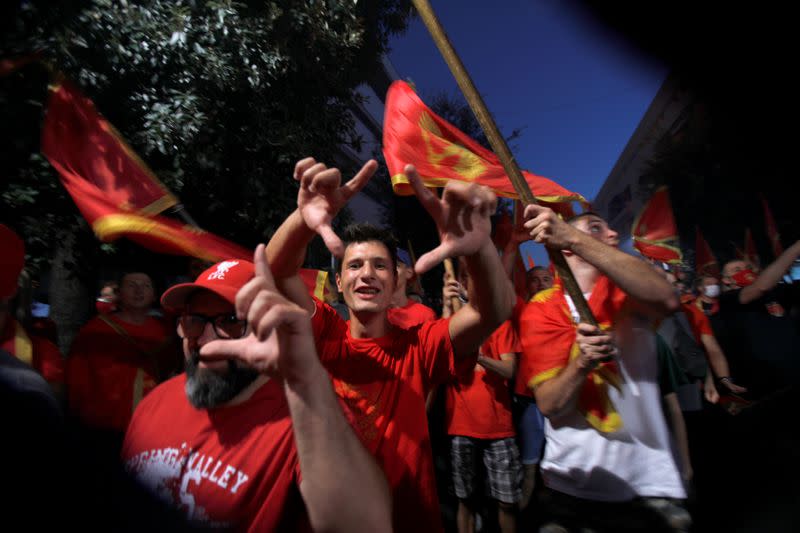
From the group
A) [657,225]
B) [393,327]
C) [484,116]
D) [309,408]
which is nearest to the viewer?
[309,408]

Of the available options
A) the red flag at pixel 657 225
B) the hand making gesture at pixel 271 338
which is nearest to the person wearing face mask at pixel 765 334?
the red flag at pixel 657 225

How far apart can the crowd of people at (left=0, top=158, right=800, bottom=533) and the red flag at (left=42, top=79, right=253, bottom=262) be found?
62 centimetres

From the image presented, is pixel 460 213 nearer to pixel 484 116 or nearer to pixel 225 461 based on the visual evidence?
pixel 484 116

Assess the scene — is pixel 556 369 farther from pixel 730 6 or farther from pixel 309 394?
pixel 730 6

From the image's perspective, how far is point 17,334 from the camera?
2.62 metres

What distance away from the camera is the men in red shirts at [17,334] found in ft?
6.48

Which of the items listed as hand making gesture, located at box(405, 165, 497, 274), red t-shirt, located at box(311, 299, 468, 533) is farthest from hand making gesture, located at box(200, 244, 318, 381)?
red t-shirt, located at box(311, 299, 468, 533)

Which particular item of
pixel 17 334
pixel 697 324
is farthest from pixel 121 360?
pixel 697 324

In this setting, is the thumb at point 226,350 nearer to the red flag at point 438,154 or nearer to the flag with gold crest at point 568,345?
the flag with gold crest at point 568,345

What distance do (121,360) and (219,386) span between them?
196 centimetres

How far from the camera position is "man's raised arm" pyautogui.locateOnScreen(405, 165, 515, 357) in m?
1.48

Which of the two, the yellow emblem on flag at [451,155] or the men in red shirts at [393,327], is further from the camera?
the yellow emblem on flag at [451,155]

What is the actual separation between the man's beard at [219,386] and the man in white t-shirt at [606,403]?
1.20 meters

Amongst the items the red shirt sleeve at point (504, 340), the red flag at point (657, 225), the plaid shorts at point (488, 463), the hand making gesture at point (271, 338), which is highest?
the red flag at point (657, 225)
